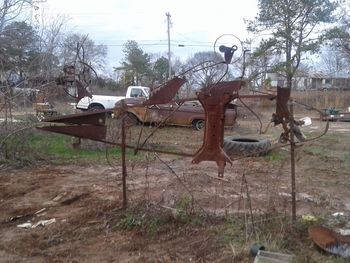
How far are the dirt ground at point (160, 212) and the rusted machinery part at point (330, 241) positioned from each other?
0.08 metres

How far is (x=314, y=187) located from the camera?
6.85 m

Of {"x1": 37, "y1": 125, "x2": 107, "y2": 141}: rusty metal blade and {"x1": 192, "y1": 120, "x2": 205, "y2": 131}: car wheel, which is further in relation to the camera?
{"x1": 192, "y1": 120, "x2": 205, "y2": 131}: car wheel

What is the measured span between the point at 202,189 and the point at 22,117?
26.2 feet

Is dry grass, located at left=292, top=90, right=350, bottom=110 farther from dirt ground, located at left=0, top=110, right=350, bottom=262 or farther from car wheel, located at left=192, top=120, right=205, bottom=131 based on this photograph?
dirt ground, located at left=0, top=110, right=350, bottom=262

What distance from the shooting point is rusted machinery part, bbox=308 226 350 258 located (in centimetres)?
382

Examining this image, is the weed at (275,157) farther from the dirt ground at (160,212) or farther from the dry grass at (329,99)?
the dry grass at (329,99)

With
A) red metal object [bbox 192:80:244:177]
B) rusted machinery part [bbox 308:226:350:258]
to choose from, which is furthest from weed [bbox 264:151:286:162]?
red metal object [bbox 192:80:244:177]

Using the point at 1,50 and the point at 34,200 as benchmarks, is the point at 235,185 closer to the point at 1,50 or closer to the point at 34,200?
the point at 34,200

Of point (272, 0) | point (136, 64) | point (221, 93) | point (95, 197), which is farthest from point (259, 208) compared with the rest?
point (136, 64)

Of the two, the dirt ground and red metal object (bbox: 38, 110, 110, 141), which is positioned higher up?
red metal object (bbox: 38, 110, 110, 141)

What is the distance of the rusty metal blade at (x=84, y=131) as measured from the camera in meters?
4.54

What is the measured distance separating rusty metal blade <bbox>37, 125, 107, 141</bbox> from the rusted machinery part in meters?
2.24

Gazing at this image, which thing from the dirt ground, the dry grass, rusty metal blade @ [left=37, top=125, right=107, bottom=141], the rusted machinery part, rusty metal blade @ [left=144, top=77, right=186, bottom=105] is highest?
rusty metal blade @ [left=144, top=77, right=186, bottom=105]

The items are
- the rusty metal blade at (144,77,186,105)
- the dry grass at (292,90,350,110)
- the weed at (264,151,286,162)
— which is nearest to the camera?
the rusty metal blade at (144,77,186,105)
